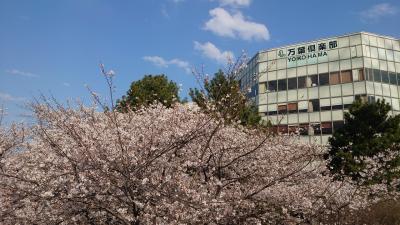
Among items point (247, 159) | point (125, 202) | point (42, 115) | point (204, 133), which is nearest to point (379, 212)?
point (247, 159)

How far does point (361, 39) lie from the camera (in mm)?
43625

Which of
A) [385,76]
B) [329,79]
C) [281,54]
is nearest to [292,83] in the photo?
[281,54]

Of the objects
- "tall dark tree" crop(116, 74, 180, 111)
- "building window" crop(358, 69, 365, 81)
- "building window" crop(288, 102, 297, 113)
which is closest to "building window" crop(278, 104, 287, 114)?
"building window" crop(288, 102, 297, 113)

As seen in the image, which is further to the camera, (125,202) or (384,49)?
(384,49)

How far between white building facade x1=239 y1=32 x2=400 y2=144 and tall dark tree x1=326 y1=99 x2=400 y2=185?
1716cm

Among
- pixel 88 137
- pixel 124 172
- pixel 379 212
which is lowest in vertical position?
pixel 379 212

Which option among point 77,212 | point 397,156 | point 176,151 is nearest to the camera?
point 77,212

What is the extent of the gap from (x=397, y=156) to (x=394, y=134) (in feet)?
4.29

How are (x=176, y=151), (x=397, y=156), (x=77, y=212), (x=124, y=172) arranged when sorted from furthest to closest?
(x=397, y=156), (x=176, y=151), (x=77, y=212), (x=124, y=172)

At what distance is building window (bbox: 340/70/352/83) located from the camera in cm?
4346

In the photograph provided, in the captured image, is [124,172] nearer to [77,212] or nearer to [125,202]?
[125,202]

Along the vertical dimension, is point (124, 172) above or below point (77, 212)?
above

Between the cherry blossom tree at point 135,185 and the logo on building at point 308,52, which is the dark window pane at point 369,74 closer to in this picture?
the logo on building at point 308,52

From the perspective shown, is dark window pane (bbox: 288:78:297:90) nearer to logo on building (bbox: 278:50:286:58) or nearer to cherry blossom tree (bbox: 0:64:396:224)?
logo on building (bbox: 278:50:286:58)
